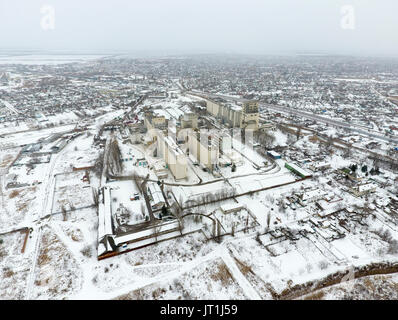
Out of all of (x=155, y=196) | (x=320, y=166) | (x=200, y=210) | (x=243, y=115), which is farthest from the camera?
(x=243, y=115)

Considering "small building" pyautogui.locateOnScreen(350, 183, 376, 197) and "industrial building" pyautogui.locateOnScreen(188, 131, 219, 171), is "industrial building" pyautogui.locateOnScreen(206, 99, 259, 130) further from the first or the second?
"small building" pyautogui.locateOnScreen(350, 183, 376, 197)

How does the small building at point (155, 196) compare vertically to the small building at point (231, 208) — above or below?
above

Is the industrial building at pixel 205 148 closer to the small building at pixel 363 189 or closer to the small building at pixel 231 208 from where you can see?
the small building at pixel 231 208

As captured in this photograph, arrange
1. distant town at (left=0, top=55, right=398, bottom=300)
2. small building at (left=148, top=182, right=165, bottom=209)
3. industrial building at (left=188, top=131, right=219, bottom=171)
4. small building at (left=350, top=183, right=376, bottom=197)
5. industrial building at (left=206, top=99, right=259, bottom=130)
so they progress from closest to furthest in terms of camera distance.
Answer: distant town at (left=0, top=55, right=398, bottom=300) → small building at (left=148, top=182, right=165, bottom=209) → small building at (left=350, top=183, right=376, bottom=197) → industrial building at (left=188, top=131, right=219, bottom=171) → industrial building at (left=206, top=99, right=259, bottom=130)

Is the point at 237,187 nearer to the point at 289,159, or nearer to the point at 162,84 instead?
the point at 289,159

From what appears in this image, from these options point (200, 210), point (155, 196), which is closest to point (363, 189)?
point (200, 210)

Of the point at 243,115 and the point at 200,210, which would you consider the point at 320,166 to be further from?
the point at 200,210

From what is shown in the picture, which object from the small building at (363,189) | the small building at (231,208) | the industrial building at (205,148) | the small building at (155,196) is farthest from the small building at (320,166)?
the small building at (155,196)

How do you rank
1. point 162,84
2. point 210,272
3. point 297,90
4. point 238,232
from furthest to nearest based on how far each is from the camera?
point 162,84 < point 297,90 < point 238,232 < point 210,272

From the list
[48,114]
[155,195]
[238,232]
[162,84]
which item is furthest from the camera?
[162,84]

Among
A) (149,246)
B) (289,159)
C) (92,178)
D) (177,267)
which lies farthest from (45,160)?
(289,159)

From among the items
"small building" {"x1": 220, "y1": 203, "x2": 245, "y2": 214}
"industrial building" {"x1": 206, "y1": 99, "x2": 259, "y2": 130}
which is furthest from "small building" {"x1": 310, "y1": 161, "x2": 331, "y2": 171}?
"industrial building" {"x1": 206, "y1": 99, "x2": 259, "y2": 130}
